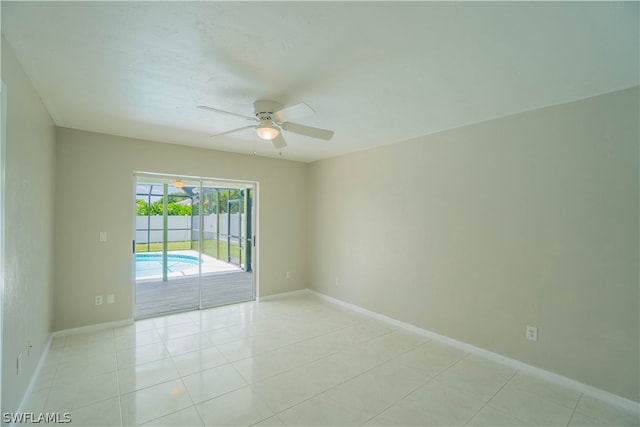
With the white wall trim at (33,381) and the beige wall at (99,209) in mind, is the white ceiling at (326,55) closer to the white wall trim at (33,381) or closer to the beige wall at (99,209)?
the beige wall at (99,209)

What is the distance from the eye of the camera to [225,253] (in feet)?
25.1

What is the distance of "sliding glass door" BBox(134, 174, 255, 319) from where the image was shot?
483 cm

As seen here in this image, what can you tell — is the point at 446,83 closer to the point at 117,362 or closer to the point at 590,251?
the point at 590,251

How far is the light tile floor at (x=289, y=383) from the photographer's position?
84.2 inches

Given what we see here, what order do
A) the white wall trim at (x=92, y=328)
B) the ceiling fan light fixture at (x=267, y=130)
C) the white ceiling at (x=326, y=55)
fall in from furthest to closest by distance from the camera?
the white wall trim at (x=92, y=328) → the ceiling fan light fixture at (x=267, y=130) → the white ceiling at (x=326, y=55)

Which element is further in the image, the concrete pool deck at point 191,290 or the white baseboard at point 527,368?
the concrete pool deck at point 191,290

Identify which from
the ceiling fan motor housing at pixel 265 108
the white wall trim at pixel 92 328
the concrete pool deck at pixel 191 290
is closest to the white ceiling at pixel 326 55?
the ceiling fan motor housing at pixel 265 108

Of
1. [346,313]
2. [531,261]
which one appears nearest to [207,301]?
[346,313]

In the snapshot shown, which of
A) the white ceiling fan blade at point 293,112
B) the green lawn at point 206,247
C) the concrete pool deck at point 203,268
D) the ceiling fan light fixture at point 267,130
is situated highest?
the white ceiling fan blade at point 293,112

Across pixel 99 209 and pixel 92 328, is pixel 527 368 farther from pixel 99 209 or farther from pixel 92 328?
pixel 99 209

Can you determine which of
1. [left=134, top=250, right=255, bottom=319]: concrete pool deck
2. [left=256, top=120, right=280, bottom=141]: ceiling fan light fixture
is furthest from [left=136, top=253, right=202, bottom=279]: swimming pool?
[left=256, top=120, right=280, bottom=141]: ceiling fan light fixture

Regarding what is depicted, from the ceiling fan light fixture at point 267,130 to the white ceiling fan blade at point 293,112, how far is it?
0.26 ft

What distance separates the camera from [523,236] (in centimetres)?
284

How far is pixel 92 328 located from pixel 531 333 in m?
4.96
